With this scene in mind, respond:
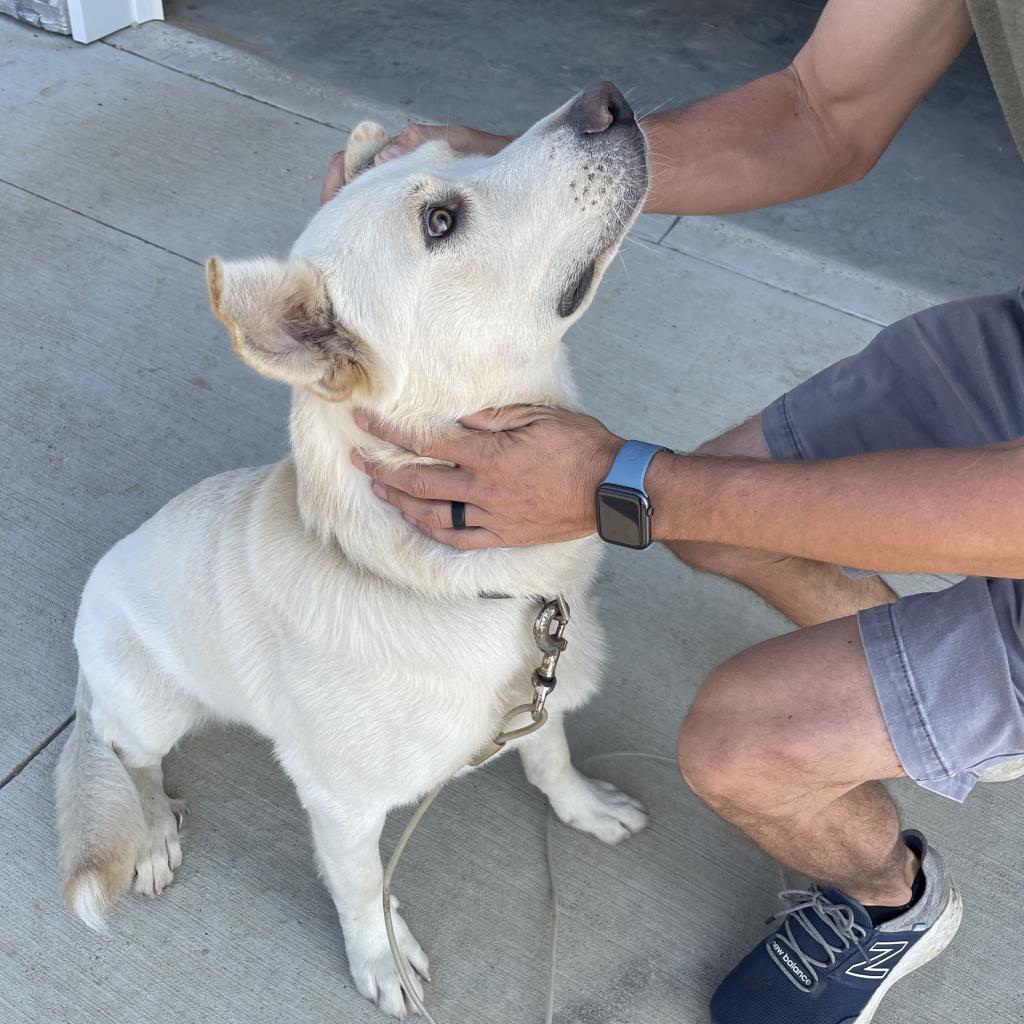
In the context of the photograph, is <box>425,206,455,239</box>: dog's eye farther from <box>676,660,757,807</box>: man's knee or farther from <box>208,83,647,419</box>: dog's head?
<box>676,660,757,807</box>: man's knee

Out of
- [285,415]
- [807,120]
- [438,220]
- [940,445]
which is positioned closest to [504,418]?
[438,220]

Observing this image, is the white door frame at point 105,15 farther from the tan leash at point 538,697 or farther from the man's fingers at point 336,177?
the tan leash at point 538,697

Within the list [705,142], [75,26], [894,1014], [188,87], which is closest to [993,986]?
[894,1014]

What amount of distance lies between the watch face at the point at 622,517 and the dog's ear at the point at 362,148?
822 millimetres

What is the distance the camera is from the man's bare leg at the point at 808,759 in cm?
176

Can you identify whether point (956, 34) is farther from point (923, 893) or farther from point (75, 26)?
point (75, 26)

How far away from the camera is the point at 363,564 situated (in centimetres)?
183

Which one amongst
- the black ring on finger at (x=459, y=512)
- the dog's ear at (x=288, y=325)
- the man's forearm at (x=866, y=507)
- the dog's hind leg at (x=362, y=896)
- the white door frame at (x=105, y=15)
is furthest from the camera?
the white door frame at (x=105, y=15)

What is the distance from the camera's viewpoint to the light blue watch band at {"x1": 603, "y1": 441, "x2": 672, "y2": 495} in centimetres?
169

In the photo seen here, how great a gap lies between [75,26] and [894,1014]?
4.63 metres

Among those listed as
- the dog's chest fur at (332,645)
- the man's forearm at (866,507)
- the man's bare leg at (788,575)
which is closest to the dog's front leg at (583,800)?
the dog's chest fur at (332,645)

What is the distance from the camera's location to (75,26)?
4387 mm

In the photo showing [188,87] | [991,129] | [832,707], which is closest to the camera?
[832,707]

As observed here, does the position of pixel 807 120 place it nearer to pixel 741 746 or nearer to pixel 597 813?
pixel 741 746
